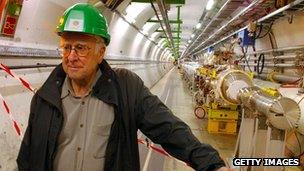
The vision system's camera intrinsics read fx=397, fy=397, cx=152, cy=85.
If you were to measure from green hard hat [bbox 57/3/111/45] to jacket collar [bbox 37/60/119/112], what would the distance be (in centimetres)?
18

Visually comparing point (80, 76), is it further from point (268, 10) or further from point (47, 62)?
point (268, 10)

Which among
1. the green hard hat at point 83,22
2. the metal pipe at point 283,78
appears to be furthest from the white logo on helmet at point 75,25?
the metal pipe at point 283,78

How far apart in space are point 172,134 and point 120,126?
26 cm

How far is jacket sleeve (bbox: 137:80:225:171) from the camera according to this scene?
1815 mm

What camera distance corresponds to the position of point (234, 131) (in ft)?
22.7

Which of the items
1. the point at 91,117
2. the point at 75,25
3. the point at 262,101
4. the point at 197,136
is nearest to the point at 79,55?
the point at 75,25

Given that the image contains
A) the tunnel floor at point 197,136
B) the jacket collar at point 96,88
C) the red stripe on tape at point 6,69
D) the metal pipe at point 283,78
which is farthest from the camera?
the metal pipe at point 283,78

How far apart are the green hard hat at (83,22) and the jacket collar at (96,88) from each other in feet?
0.60

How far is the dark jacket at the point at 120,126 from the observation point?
1900mm

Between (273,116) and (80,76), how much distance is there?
1574 millimetres

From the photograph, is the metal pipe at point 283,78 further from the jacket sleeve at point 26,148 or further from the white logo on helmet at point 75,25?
the jacket sleeve at point 26,148

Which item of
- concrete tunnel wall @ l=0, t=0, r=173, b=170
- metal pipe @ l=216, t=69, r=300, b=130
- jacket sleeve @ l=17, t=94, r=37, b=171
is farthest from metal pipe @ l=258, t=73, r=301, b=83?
jacket sleeve @ l=17, t=94, r=37, b=171

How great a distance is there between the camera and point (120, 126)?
197 cm

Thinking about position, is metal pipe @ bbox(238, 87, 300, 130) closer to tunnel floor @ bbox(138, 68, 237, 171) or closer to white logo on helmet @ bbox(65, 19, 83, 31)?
white logo on helmet @ bbox(65, 19, 83, 31)
